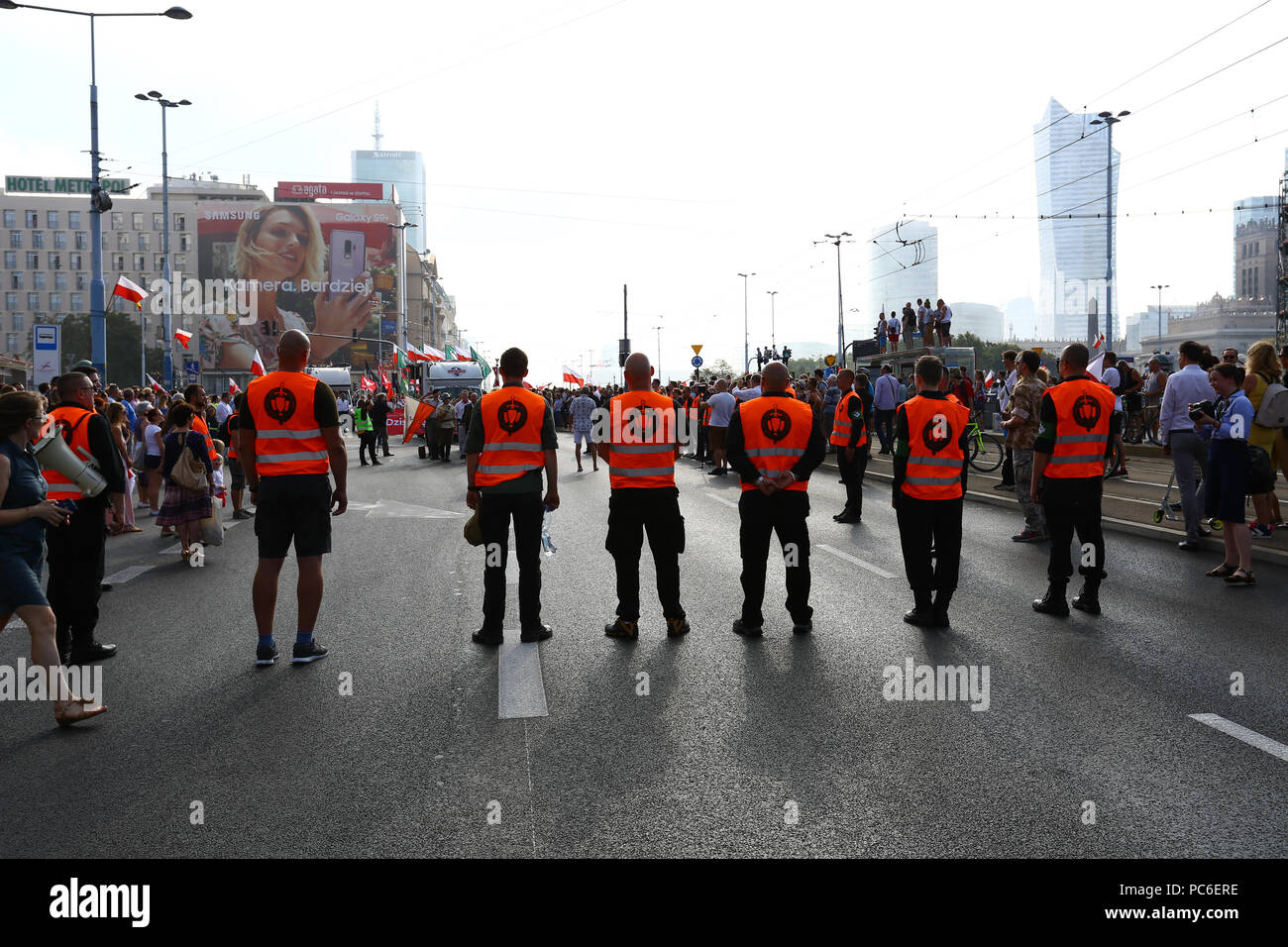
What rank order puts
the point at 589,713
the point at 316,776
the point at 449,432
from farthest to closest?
1. the point at 449,432
2. the point at 589,713
3. the point at 316,776

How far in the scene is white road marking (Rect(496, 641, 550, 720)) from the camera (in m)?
5.34

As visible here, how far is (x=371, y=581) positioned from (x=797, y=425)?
4141 millimetres

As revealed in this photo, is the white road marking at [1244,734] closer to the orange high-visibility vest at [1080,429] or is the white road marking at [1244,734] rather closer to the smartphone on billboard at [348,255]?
the orange high-visibility vest at [1080,429]

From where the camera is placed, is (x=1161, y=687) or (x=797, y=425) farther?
(x=797, y=425)

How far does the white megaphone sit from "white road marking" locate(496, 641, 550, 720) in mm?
2425

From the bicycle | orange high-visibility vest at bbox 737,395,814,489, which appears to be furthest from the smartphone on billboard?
orange high-visibility vest at bbox 737,395,814,489

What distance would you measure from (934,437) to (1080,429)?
3.84 ft

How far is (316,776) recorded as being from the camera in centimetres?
437

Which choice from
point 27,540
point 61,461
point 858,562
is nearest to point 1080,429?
point 858,562

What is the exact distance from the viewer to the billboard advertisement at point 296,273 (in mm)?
120438

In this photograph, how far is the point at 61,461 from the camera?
5.71m

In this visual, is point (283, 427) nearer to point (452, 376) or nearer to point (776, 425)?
point (776, 425)
